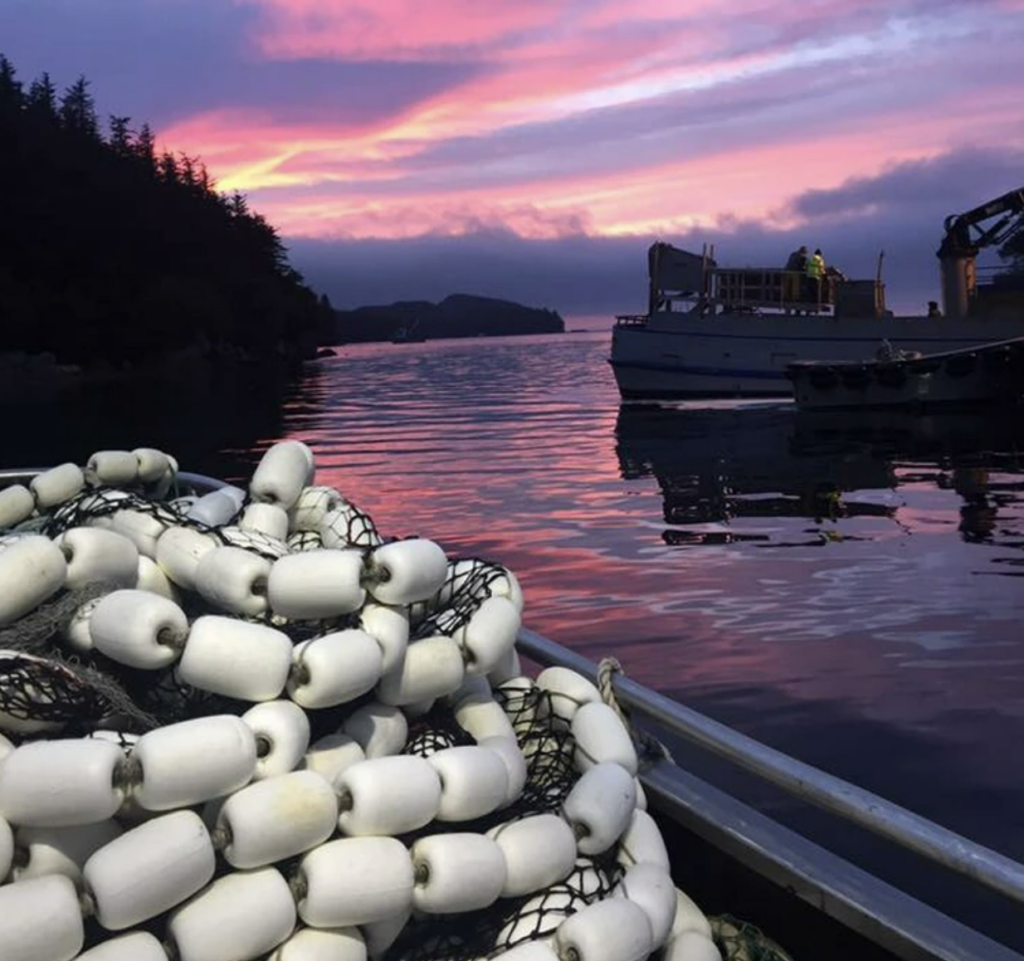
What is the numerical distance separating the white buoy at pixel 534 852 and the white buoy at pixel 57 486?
3.12 meters

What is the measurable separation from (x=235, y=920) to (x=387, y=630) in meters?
1.03

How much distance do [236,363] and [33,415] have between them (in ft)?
259

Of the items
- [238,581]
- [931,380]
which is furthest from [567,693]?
[931,380]

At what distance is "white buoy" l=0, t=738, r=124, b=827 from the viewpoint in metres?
3.12

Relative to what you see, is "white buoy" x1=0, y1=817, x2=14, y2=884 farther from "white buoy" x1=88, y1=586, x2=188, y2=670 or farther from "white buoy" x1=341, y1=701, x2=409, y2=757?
"white buoy" x1=341, y1=701, x2=409, y2=757

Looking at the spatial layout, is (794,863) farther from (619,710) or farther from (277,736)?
(277,736)

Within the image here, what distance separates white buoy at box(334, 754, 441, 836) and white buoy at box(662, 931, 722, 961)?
38.0 inches

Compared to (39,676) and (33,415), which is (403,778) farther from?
(33,415)

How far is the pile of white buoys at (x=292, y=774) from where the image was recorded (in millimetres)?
3166

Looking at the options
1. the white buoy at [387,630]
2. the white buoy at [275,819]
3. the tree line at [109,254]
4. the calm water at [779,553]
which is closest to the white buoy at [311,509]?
the white buoy at [387,630]

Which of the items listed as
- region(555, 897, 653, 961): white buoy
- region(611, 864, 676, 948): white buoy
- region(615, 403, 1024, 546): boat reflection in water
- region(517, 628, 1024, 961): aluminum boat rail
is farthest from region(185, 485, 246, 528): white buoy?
region(615, 403, 1024, 546): boat reflection in water

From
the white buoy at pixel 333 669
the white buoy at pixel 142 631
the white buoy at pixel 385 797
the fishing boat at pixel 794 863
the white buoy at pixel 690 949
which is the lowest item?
the white buoy at pixel 690 949

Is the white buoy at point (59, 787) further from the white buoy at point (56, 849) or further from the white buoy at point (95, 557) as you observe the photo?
the white buoy at point (95, 557)

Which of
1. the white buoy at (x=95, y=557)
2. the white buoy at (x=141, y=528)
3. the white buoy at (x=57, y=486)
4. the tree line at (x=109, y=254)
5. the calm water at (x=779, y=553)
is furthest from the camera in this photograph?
the tree line at (x=109, y=254)
